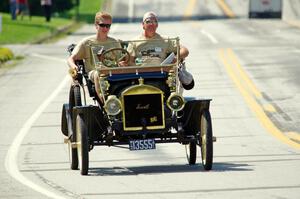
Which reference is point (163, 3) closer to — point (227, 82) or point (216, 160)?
point (227, 82)

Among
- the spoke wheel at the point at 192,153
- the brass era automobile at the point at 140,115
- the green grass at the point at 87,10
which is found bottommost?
the green grass at the point at 87,10

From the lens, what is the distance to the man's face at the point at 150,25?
1515 cm

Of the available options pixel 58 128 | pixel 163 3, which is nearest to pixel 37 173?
pixel 58 128

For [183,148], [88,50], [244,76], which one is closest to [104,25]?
[88,50]

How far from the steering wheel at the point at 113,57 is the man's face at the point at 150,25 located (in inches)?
20.0

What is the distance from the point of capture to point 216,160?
15.3 metres

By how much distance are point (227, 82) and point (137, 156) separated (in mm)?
11691

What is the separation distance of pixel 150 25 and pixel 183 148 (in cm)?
242

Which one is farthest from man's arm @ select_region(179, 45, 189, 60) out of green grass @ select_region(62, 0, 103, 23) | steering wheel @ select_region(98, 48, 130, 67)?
green grass @ select_region(62, 0, 103, 23)

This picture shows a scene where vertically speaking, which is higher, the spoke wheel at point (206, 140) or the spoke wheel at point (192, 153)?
the spoke wheel at point (206, 140)

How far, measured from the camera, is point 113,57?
1496 cm

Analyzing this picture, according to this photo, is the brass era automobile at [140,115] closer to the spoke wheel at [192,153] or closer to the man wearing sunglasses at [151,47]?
the spoke wheel at [192,153]

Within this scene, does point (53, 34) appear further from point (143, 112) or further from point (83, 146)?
point (83, 146)

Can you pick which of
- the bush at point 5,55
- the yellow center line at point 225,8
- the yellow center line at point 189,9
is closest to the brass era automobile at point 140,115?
the bush at point 5,55
